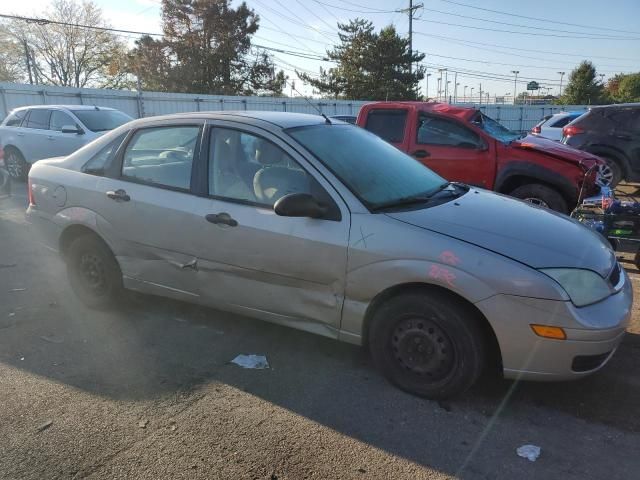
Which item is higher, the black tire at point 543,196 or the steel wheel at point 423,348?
the black tire at point 543,196

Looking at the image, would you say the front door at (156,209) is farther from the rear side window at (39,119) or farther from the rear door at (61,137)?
the rear side window at (39,119)

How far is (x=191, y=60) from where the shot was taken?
141 ft

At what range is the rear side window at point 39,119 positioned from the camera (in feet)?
37.9

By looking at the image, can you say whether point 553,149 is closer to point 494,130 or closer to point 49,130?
point 494,130

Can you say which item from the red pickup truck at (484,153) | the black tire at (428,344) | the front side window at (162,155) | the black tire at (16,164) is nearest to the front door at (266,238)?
the front side window at (162,155)

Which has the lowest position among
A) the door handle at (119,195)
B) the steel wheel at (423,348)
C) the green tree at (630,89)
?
the steel wheel at (423,348)

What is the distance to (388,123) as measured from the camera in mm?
7492

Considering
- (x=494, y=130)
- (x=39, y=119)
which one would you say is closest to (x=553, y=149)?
(x=494, y=130)

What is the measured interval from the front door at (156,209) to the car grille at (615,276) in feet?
8.79

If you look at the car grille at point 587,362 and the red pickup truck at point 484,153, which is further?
the red pickup truck at point 484,153

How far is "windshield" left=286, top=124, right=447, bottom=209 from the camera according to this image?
11.2 ft

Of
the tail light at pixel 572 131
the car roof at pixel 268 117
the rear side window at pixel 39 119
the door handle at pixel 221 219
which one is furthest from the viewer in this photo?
the rear side window at pixel 39 119

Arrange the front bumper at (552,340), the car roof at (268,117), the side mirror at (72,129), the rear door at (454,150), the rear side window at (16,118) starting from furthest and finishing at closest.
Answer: the rear side window at (16,118)
the side mirror at (72,129)
the rear door at (454,150)
the car roof at (268,117)
the front bumper at (552,340)

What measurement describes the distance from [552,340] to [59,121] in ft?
37.6
